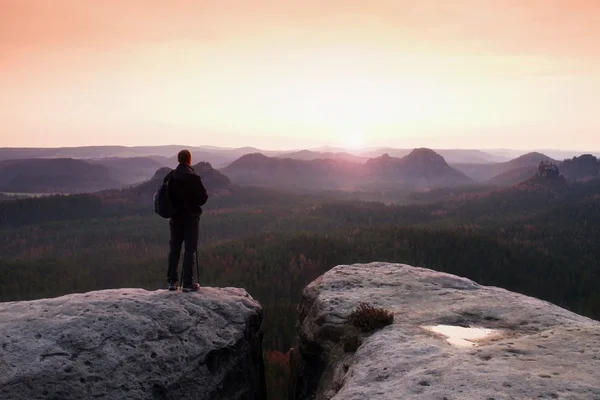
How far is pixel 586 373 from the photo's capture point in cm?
738

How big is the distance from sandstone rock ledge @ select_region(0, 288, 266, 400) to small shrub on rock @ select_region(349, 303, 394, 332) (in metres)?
3.66

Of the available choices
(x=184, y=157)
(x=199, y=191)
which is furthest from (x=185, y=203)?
(x=184, y=157)

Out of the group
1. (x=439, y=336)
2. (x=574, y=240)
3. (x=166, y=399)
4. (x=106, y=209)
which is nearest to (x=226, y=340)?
(x=166, y=399)

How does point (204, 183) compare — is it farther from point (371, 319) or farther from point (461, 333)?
point (461, 333)

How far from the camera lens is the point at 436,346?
927 centimetres

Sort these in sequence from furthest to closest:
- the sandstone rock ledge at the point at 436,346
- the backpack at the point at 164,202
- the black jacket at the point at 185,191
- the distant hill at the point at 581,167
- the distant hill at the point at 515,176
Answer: the distant hill at the point at 515,176 < the distant hill at the point at 581,167 < the black jacket at the point at 185,191 < the backpack at the point at 164,202 < the sandstone rock ledge at the point at 436,346

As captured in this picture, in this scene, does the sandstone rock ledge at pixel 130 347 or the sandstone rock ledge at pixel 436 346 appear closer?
the sandstone rock ledge at pixel 436 346

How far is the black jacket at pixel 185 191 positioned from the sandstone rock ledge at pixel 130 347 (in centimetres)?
271

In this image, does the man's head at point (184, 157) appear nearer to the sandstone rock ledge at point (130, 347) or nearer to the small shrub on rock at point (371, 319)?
the sandstone rock ledge at point (130, 347)

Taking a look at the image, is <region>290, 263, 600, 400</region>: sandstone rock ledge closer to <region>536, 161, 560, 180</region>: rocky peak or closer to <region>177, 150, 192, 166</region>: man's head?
<region>177, 150, 192, 166</region>: man's head

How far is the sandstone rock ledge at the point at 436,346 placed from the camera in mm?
7223

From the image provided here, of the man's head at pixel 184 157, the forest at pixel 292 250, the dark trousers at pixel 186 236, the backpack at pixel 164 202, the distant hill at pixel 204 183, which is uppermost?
the man's head at pixel 184 157

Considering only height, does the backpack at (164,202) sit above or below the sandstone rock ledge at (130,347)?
above

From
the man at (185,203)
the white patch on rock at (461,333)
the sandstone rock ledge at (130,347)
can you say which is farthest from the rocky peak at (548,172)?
the man at (185,203)
